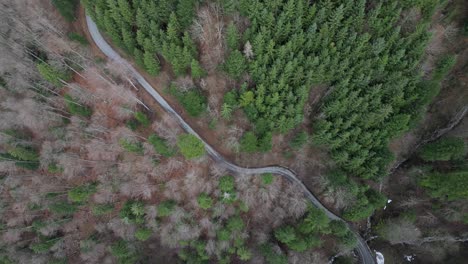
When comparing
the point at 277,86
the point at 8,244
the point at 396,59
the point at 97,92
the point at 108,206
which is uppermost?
the point at 396,59

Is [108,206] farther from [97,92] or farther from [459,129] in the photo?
[459,129]

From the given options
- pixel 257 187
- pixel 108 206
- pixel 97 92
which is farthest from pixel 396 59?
pixel 108 206

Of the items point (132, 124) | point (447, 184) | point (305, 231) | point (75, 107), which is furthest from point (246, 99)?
point (447, 184)

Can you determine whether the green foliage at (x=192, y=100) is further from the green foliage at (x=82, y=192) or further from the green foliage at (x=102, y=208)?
the green foliage at (x=82, y=192)

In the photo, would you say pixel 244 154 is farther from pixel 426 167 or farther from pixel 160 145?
pixel 426 167

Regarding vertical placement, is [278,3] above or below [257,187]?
above

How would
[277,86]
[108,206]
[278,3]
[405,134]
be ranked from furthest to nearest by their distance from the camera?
[405,134]
[108,206]
[277,86]
[278,3]

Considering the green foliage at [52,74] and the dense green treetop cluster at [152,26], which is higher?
the dense green treetop cluster at [152,26]

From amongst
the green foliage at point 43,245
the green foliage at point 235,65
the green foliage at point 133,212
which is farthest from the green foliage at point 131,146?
the green foliage at point 43,245

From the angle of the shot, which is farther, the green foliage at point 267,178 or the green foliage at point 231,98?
the green foliage at point 267,178
